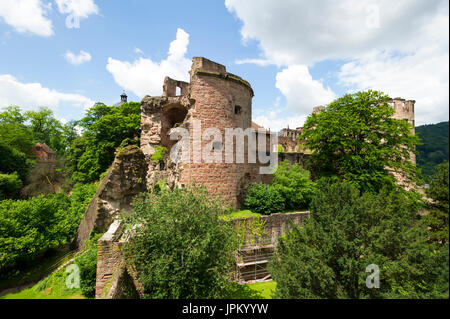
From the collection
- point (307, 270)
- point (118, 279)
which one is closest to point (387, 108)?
point (307, 270)

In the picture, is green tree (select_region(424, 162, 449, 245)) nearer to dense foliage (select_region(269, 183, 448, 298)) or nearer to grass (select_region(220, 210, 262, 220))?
dense foliage (select_region(269, 183, 448, 298))

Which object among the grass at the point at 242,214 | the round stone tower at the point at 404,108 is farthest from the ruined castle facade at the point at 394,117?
the grass at the point at 242,214

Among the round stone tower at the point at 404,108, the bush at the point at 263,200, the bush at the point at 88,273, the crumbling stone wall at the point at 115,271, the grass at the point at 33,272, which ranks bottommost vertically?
the grass at the point at 33,272

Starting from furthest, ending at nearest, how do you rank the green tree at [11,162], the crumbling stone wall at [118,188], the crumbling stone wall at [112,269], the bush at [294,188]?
the green tree at [11,162]
the bush at [294,188]
the crumbling stone wall at [118,188]
the crumbling stone wall at [112,269]

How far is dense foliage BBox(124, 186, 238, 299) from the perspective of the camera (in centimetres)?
569

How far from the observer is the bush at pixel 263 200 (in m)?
12.7

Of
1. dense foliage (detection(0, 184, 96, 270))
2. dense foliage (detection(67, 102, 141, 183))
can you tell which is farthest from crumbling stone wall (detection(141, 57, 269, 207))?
dense foliage (detection(67, 102, 141, 183))

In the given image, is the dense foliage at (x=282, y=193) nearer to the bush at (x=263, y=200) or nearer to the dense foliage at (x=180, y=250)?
the bush at (x=263, y=200)

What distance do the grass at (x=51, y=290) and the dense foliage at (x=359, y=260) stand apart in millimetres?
9616

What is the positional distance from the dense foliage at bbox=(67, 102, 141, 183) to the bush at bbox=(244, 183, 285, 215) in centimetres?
1597

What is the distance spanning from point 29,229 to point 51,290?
388 cm

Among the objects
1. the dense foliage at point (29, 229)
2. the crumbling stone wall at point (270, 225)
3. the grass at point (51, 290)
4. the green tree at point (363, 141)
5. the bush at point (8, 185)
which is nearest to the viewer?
the grass at point (51, 290)
